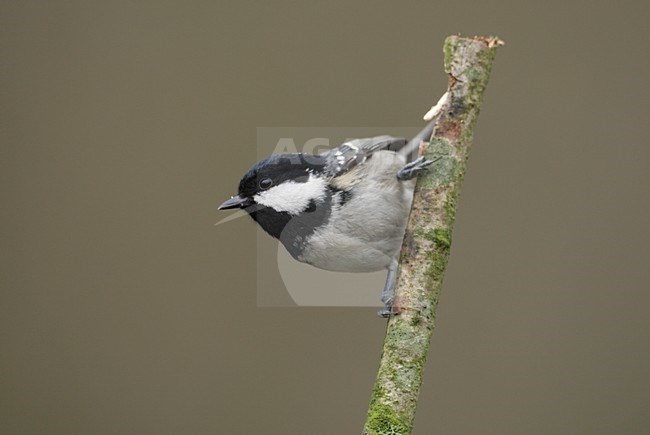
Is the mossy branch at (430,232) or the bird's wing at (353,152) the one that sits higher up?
the bird's wing at (353,152)

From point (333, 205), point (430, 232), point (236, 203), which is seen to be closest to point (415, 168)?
point (430, 232)

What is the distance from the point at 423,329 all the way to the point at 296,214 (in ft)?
1.46

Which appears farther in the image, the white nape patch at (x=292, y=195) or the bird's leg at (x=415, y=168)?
the white nape patch at (x=292, y=195)

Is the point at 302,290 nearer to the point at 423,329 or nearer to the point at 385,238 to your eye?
the point at 385,238

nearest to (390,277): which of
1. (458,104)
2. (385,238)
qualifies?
(385,238)

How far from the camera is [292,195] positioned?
1.45 metres

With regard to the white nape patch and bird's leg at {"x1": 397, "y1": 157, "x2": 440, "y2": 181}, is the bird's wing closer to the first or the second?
the white nape patch

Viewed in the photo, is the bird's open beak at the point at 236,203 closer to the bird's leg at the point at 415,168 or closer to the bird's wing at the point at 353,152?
the bird's wing at the point at 353,152

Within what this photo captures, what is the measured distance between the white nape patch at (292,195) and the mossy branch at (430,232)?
0.32 meters

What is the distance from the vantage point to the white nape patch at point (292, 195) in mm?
1439

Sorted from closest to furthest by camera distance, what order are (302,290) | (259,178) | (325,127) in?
(259,178) → (302,290) → (325,127)

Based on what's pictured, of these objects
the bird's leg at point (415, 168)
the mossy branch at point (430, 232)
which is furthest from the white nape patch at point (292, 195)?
the mossy branch at point (430, 232)

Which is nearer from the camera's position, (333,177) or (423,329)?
(423,329)

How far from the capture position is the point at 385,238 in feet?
4.99
